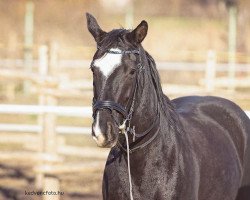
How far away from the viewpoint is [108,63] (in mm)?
3453

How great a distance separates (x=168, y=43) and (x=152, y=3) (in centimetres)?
166

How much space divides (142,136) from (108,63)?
1.76 ft

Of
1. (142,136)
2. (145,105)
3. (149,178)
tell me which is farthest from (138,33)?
(149,178)

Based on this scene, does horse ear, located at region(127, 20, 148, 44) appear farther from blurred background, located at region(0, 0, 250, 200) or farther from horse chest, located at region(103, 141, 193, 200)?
blurred background, located at region(0, 0, 250, 200)

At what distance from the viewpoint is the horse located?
135 inches

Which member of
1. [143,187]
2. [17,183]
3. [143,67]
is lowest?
[17,183]

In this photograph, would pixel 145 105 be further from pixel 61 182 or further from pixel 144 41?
pixel 144 41

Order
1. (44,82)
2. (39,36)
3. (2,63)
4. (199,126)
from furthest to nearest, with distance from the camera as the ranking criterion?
(39,36) → (2,63) → (44,82) → (199,126)

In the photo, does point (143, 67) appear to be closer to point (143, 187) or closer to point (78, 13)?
point (143, 187)

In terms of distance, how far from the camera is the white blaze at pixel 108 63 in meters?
3.43

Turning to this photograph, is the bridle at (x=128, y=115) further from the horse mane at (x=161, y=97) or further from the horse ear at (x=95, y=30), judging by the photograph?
the horse ear at (x=95, y=30)

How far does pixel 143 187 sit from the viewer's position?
378 cm

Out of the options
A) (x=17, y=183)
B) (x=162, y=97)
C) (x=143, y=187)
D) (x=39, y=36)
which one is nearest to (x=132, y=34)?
(x=162, y=97)

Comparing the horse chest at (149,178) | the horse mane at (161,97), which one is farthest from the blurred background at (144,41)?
the horse chest at (149,178)
